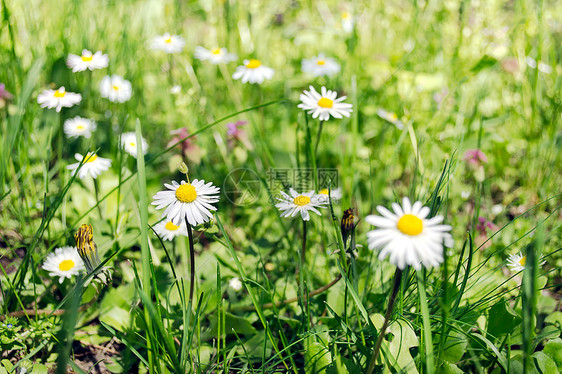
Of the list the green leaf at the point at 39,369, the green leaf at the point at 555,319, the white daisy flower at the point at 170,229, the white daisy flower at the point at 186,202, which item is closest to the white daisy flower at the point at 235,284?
the white daisy flower at the point at 170,229

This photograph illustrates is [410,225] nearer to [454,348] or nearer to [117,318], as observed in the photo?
[454,348]

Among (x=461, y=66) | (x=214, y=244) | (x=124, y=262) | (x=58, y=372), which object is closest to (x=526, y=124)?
(x=461, y=66)

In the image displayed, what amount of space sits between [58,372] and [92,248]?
0.42m

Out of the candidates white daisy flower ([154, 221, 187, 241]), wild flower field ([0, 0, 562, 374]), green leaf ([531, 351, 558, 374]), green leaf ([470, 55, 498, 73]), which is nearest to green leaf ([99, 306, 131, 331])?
wild flower field ([0, 0, 562, 374])

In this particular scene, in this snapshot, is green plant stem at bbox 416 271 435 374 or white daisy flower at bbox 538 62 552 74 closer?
green plant stem at bbox 416 271 435 374

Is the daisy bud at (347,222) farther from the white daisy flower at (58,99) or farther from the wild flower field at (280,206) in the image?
the white daisy flower at (58,99)

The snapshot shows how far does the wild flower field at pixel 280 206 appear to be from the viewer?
42.4 inches

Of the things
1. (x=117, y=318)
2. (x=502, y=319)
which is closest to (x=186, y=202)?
(x=117, y=318)

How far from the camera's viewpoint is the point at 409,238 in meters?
0.79

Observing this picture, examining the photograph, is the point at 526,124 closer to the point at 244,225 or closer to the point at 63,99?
the point at 244,225

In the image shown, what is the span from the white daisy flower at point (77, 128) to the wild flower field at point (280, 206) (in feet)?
0.07

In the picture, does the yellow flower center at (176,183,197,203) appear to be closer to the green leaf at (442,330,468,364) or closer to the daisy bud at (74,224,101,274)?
the daisy bud at (74,224,101,274)

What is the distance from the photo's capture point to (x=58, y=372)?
0.71m

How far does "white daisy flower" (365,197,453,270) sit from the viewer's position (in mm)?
746
